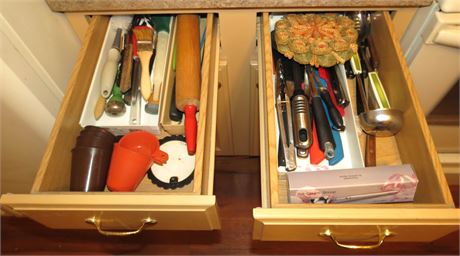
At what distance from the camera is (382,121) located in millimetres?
646

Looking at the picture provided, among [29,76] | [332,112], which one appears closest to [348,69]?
[332,112]

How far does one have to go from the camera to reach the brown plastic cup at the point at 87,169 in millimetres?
590

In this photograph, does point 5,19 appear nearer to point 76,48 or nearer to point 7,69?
point 7,69

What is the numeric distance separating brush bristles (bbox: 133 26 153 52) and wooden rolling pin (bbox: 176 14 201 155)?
61 millimetres

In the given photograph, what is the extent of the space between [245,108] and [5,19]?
0.61m

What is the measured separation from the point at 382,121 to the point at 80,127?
0.60 metres

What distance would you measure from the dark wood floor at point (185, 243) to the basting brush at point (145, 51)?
58cm

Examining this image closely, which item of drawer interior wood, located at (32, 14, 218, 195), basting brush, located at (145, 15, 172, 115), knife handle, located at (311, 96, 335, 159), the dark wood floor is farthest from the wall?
knife handle, located at (311, 96, 335, 159)

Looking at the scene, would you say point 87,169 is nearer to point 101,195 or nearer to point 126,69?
point 101,195

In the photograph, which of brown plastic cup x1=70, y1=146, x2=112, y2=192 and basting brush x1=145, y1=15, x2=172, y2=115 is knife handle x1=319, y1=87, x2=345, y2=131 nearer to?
basting brush x1=145, y1=15, x2=172, y2=115

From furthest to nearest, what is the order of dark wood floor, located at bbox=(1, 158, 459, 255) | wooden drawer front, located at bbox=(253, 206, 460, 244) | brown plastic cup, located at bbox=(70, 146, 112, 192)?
dark wood floor, located at bbox=(1, 158, 459, 255)
brown plastic cup, located at bbox=(70, 146, 112, 192)
wooden drawer front, located at bbox=(253, 206, 460, 244)

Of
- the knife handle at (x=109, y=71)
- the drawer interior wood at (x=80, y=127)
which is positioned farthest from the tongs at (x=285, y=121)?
the knife handle at (x=109, y=71)

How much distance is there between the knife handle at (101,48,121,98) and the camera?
2.24 feet

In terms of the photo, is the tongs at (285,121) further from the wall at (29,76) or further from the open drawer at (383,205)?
the wall at (29,76)
